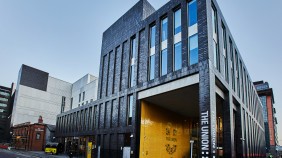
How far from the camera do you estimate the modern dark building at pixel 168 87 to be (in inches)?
834

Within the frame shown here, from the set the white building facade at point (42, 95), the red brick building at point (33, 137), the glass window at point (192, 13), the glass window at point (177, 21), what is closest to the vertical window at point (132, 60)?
the glass window at point (177, 21)

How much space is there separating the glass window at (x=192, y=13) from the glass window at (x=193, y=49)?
1569 mm

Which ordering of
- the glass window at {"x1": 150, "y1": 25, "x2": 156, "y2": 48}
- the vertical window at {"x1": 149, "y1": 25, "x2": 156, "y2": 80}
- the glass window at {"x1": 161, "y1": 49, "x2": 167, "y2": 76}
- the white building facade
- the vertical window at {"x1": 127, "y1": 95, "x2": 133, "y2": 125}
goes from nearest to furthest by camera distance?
the glass window at {"x1": 161, "y1": 49, "x2": 167, "y2": 76}
the vertical window at {"x1": 149, "y1": 25, "x2": 156, "y2": 80}
the glass window at {"x1": 150, "y1": 25, "x2": 156, "y2": 48}
the vertical window at {"x1": 127, "y1": 95, "x2": 133, "y2": 125}
the white building facade

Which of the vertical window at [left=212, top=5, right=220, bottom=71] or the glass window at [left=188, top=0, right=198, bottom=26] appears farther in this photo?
the vertical window at [left=212, top=5, right=220, bottom=71]

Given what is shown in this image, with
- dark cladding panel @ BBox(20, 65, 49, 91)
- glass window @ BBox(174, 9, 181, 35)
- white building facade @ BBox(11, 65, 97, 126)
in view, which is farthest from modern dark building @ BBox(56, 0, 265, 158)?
dark cladding panel @ BBox(20, 65, 49, 91)

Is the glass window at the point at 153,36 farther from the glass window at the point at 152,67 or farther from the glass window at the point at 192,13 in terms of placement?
the glass window at the point at 192,13

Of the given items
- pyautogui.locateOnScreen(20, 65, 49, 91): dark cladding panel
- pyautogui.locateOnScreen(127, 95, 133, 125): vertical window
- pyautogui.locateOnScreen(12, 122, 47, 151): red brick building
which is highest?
pyautogui.locateOnScreen(20, 65, 49, 91): dark cladding panel

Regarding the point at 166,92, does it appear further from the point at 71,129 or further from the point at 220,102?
the point at 71,129

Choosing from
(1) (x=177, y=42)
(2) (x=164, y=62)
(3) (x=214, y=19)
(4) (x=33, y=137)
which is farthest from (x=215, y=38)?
(4) (x=33, y=137)

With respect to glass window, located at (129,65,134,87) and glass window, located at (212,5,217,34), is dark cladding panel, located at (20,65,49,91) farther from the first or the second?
glass window, located at (212,5,217,34)

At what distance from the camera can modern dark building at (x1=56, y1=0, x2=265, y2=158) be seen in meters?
21.2

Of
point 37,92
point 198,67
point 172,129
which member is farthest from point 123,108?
point 37,92

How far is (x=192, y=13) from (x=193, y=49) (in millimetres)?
3818

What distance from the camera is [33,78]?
82875mm
